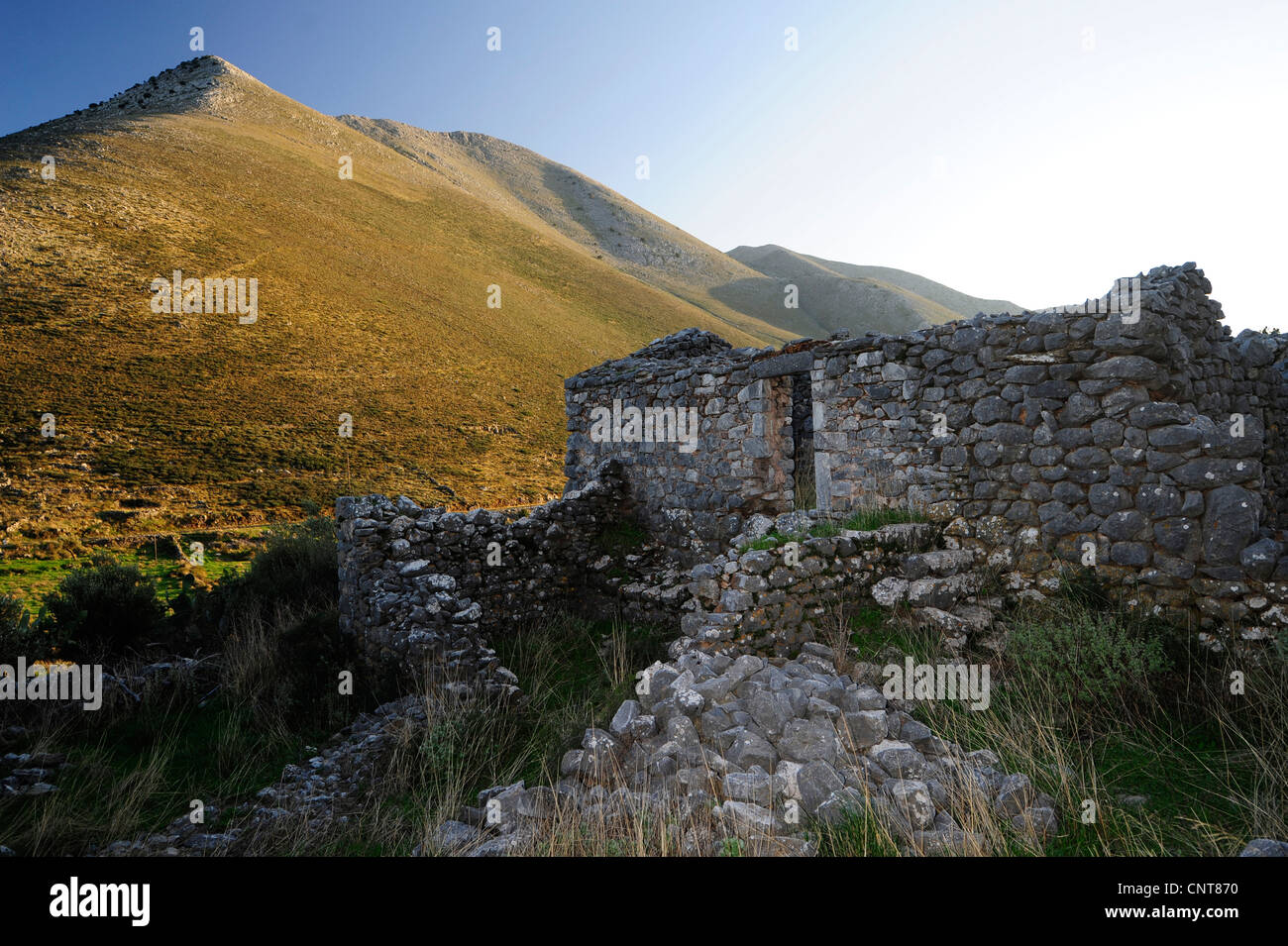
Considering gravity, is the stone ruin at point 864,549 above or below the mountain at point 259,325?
below

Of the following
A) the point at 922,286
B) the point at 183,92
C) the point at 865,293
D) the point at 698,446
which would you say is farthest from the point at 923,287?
the point at 698,446

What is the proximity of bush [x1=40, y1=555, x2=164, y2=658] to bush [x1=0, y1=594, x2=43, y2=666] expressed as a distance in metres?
0.26

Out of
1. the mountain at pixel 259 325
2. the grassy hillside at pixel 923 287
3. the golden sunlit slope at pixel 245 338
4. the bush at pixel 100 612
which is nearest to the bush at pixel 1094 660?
the bush at pixel 100 612

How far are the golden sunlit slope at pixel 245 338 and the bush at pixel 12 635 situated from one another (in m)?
9.06

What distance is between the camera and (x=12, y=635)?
625cm

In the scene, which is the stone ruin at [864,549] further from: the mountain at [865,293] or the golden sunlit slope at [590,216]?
the golden sunlit slope at [590,216]

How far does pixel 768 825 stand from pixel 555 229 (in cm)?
9124

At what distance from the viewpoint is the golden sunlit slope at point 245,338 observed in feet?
67.2

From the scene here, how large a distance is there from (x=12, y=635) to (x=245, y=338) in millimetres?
27774

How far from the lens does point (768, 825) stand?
290 centimetres

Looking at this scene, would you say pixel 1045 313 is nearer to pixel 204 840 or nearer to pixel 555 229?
pixel 204 840

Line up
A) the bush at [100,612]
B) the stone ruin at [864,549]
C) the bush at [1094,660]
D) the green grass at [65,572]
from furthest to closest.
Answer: the green grass at [65,572] → the bush at [100,612] → the bush at [1094,660] → the stone ruin at [864,549]

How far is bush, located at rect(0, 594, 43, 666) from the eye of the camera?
6.18m

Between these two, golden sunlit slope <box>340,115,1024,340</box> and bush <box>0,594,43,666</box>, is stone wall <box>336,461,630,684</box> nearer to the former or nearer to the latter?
bush <box>0,594,43,666</box>
